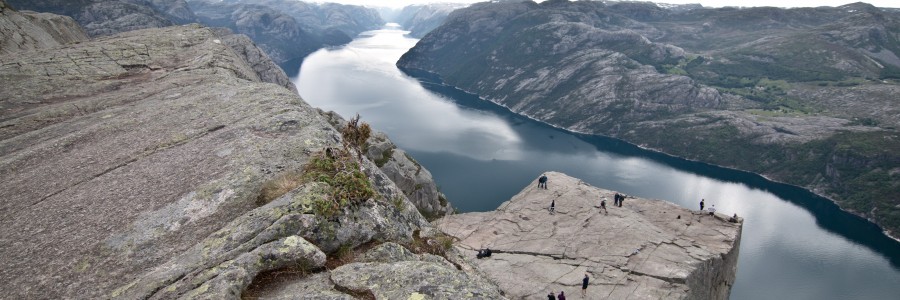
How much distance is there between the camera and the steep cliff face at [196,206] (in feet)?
34.4

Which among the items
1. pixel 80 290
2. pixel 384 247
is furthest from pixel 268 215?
pixel 80 290

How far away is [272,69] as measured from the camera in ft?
237

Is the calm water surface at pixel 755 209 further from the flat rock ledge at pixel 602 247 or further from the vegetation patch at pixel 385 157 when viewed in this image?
the vegetation patch at pixel 385 157

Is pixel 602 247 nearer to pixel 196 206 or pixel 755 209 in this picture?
pixel 196 206

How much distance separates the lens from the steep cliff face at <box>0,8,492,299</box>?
10.5m

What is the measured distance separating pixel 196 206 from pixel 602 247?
36540mm

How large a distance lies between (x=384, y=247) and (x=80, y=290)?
779cm

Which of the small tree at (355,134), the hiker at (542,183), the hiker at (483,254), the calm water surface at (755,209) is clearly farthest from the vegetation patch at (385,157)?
the small tree at (355,134)

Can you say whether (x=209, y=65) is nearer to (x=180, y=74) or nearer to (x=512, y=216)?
(x=180, y=74)

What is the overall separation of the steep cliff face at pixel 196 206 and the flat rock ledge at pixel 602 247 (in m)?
21.9

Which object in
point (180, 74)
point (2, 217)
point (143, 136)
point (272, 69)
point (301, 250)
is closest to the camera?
point (301, 250)

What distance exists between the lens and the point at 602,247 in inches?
1606

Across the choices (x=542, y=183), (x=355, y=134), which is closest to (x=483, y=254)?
(x=542, y=183)

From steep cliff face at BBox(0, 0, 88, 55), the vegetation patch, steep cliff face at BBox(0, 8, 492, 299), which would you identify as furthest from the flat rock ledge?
steep cliff face at BBox(0, 0, 88, 55)
